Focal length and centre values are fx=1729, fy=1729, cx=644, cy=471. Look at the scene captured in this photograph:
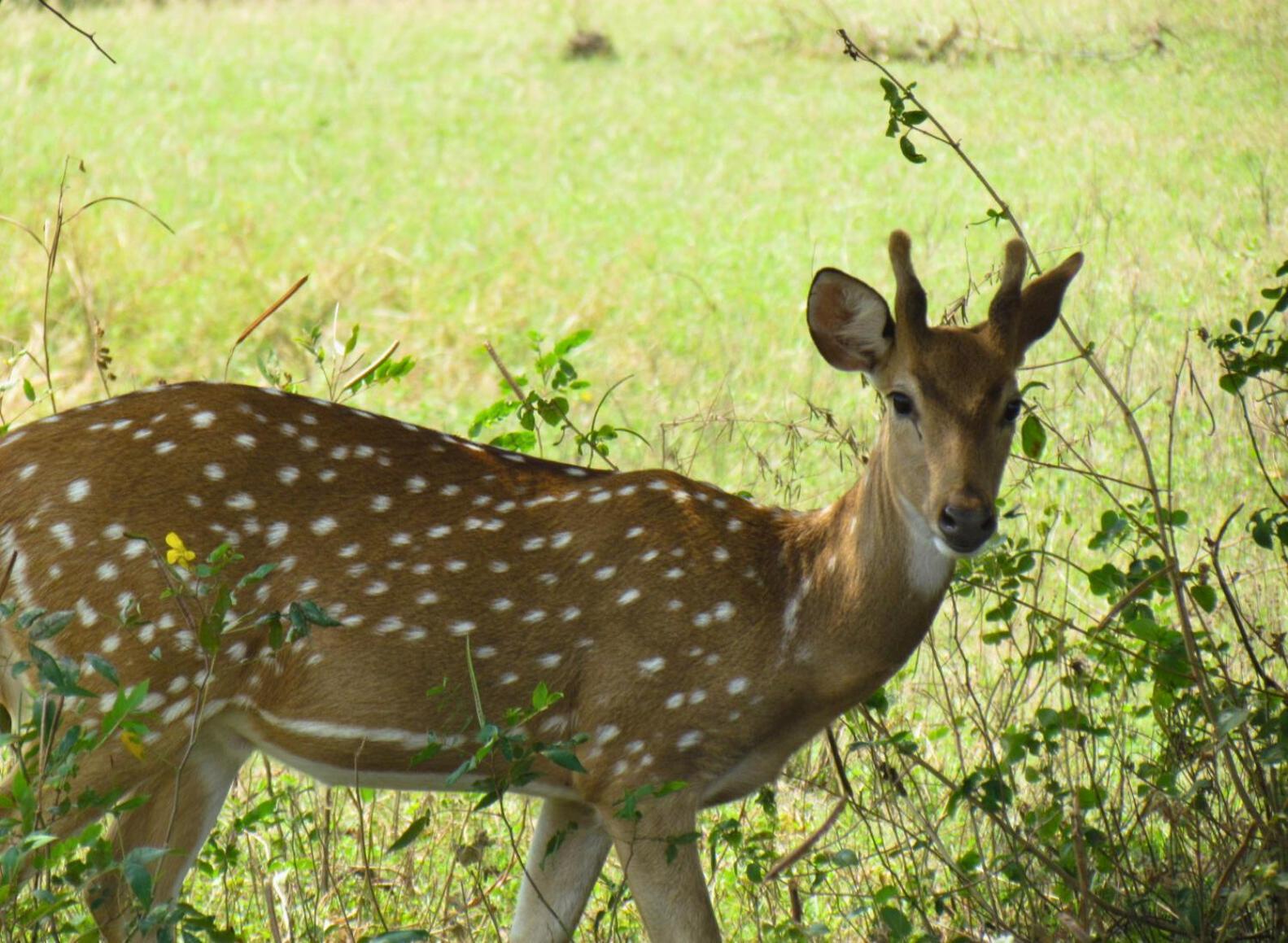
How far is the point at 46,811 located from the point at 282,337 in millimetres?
6089

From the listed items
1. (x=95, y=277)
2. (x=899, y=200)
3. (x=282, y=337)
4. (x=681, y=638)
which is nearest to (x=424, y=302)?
(x=282, y=337)

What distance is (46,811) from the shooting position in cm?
389

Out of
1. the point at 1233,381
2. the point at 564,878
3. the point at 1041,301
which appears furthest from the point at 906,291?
the point at 564,878

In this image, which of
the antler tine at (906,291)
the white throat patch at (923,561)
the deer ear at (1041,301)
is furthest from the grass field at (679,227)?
the antler tine at (906,291)

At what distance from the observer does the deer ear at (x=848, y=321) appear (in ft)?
13.7

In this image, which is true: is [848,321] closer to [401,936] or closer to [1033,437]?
[1033,437]

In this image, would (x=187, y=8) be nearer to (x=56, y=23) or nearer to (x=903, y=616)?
(x=56, y=23)

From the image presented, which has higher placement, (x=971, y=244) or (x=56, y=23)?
(x=56, y=23)

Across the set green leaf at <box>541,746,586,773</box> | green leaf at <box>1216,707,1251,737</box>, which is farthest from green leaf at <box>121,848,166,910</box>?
green leaf at <box>1216,707,1251,737</box>

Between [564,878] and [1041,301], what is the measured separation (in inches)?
74.7

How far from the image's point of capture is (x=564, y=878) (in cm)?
445

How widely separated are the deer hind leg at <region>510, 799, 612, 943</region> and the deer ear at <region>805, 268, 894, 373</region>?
4.34 ft

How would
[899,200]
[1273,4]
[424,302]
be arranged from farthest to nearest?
[899,200] < [424,302] < [1273,4]

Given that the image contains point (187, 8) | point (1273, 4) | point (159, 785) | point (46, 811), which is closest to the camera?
point (46, 811)
